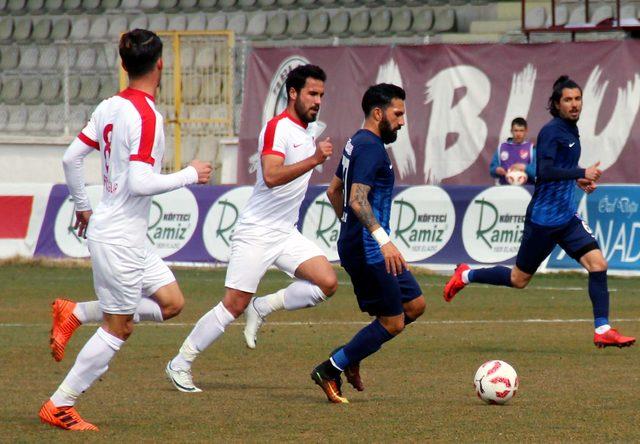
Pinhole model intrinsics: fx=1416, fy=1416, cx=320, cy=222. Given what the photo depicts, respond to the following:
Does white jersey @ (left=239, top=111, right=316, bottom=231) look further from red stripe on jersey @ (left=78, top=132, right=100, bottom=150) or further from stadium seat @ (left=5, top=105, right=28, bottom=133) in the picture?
stadium seat @ (left=5, top=105, right=28, bottom=133)

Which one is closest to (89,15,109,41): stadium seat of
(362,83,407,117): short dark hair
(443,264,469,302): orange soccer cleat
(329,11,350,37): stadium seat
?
(329,11,350,37): stadium seat

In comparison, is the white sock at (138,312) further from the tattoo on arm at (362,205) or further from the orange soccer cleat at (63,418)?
the tattoo on arm at (362,205)

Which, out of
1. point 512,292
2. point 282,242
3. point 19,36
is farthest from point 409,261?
point 19,36

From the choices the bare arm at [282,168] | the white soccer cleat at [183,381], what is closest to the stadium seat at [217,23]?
the bare arm at [282,168]

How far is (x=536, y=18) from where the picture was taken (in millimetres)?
24344

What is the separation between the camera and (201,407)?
874 centimetres

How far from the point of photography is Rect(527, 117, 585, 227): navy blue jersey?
11.4 metres

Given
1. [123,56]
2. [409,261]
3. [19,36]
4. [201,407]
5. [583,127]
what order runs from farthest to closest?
[19,36], [583,127], [409,261], [201,407], [123,56]

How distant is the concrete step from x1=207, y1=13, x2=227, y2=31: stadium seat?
5.68 meters

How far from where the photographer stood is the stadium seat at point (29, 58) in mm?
29469

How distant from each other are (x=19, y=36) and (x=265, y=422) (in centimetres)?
2380

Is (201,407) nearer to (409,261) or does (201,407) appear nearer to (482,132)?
(409,261)

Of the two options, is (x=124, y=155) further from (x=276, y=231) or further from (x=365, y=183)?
(x=276, y=231)

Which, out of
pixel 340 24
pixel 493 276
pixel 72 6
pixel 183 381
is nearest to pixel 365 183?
pixel 183 381
